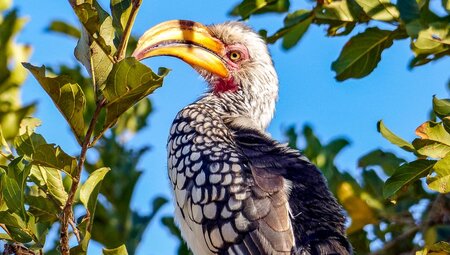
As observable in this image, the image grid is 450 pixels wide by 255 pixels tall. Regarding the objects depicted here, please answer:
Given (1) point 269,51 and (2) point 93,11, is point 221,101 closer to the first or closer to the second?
(1) point 269,51

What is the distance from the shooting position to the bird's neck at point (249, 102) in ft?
15.5

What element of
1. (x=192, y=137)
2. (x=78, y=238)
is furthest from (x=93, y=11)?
(x=192, y=137)

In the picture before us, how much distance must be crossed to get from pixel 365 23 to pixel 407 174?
1.03 meters

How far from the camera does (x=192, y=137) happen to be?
4.06 metres

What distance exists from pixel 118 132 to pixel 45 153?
2.04 m

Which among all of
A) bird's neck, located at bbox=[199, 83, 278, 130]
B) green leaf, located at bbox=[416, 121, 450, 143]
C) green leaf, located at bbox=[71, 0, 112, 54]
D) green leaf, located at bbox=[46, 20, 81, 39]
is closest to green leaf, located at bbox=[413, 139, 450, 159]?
green leaf, located at bbox=[416, 121, 450, 143]

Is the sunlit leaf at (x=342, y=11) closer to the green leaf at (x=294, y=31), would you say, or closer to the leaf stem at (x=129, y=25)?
the green leaf at (x=294, y=31)

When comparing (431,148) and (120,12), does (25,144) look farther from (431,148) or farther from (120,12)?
(431,148)

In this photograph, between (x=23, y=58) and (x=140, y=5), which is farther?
(x=23, y=58)

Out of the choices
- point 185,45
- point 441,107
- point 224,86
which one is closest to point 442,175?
point 441,107

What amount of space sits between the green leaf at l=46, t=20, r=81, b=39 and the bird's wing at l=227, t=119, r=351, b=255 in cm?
153

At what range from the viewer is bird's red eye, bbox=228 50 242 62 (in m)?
4.93

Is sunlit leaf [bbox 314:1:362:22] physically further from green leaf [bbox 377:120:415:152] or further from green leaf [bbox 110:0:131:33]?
green leaf [bbox 110:0:131:33]

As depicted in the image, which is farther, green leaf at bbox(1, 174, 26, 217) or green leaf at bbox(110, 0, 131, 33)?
green leaf at bbox(1, 174, 26, 217)
